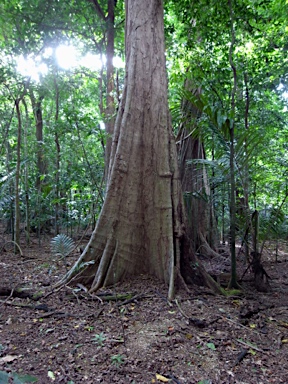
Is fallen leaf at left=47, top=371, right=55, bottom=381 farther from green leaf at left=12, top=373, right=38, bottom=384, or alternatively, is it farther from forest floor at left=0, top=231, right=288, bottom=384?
green leaf at left=12, top=373, right=38, bottom=384

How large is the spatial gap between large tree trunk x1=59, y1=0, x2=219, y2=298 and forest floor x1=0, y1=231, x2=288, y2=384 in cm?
28

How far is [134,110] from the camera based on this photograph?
422 centimetres

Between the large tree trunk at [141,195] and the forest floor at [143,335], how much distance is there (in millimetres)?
276

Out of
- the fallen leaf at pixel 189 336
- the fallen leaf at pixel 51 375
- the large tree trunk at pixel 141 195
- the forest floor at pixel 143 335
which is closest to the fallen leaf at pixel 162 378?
the forest floor at pixel 143 335

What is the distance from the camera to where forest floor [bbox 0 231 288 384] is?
2.15 metres

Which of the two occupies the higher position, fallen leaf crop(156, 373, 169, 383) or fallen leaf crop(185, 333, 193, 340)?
fallen leaf crop(185, 333, 193, 340)

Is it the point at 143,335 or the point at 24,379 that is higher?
the point at 24,379

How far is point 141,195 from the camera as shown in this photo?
408 cm

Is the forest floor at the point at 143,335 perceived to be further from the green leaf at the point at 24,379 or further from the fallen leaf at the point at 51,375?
the green leaf at the point at 24,379

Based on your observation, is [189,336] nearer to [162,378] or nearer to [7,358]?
[162,378]

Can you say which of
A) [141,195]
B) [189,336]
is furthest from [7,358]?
[141,195]

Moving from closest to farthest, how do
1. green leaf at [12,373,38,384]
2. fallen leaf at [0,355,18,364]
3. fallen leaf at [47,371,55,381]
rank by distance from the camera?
1. green leaf at [12,373,38,384]
2. fallen leaf at [47,371,55,381]
3. fallen leaf at [0,355,18,364]

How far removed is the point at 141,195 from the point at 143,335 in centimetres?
190

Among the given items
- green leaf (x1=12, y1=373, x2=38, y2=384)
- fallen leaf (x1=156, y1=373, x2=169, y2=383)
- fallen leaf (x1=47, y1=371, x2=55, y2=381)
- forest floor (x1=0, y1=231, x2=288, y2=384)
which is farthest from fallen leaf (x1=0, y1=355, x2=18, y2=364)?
green leaf (x1=12, y1=373, x2=38, y2=384)
